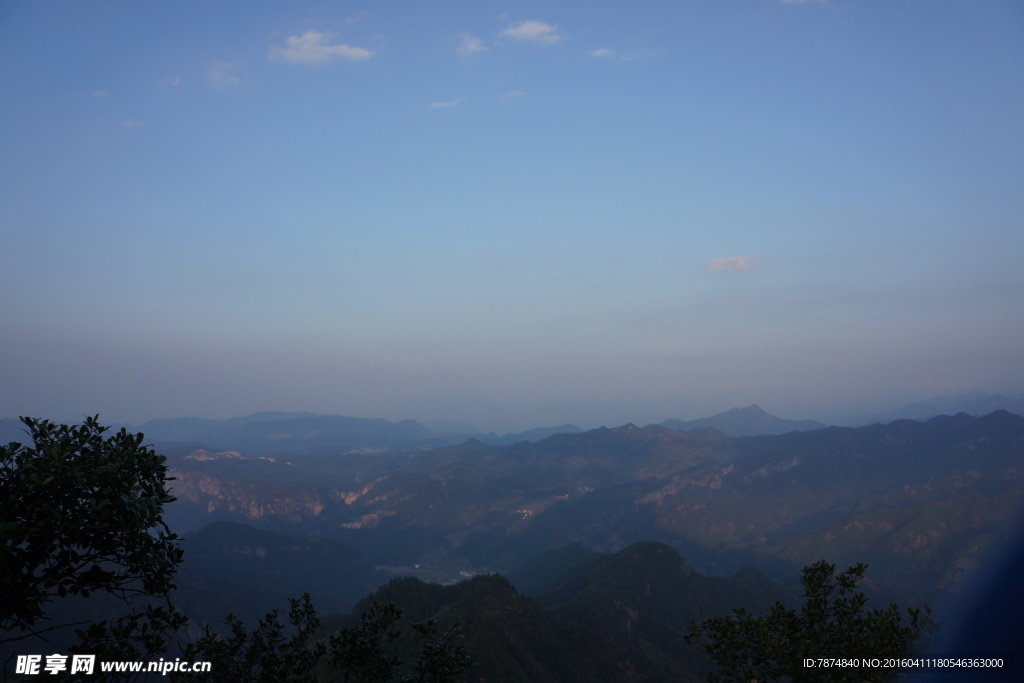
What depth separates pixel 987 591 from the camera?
4077 inches

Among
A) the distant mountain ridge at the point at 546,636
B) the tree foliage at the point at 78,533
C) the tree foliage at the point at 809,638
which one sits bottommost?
the distant mountain ridge at the point at 546,636

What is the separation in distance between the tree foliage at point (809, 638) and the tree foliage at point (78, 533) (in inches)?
746

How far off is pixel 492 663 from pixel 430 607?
1969 inches

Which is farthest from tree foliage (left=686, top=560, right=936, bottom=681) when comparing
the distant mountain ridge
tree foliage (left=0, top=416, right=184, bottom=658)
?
the distant mountain ridge

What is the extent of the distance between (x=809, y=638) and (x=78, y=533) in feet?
87.0

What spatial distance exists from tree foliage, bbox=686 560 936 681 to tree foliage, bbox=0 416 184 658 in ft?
62.2

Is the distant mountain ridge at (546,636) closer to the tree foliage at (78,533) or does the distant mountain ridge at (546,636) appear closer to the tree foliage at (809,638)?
the tree foliage at (809,638)

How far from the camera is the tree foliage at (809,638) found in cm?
2308

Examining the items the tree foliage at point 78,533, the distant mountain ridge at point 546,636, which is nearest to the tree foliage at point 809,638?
the tree foliage at point 78,533

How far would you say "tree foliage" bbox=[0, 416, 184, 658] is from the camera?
15203 mm

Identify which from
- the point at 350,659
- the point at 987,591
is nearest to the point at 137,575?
the point at 350,659

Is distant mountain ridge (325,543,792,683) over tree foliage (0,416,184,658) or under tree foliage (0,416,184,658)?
under

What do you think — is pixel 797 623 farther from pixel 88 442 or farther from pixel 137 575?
pixel 88 442

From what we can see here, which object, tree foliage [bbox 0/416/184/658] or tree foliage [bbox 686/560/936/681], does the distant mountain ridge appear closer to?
tree foliage [bbox 686/560/936/681]
